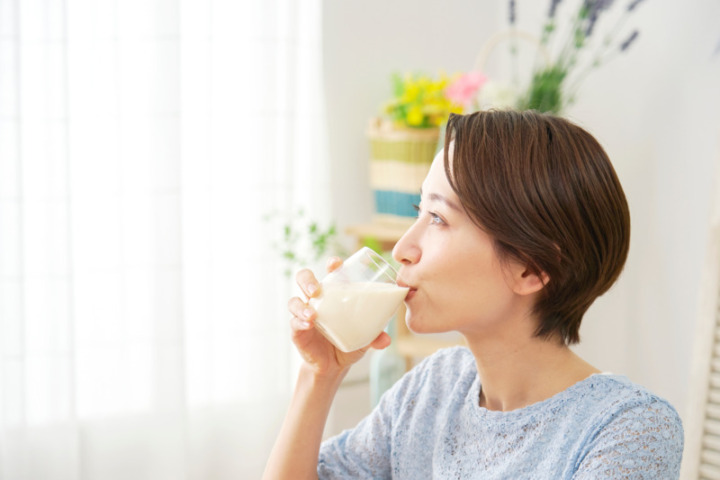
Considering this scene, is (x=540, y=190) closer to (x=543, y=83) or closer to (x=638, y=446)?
(x=638, y=446)

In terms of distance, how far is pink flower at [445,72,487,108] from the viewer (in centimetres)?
247

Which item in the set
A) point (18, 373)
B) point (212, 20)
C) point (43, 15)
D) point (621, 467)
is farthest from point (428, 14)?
point (621, 467)

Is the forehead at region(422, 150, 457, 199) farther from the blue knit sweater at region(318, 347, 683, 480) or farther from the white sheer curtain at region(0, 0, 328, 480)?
the white sheer curtain at region(0, 0, 328, 480)

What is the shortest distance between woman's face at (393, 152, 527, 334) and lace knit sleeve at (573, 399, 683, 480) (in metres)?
0.25

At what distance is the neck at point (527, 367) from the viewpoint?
126 cm

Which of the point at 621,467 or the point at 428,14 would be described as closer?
the point at 621,467

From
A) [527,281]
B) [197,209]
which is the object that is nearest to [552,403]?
[527,281]

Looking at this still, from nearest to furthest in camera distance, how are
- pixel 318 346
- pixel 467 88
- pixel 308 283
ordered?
pixel 308 283
pixel 318 346
pixel 467 88

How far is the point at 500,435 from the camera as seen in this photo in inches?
49.3

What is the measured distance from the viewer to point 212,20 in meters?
2.60

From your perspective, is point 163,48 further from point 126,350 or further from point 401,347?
point 401,347

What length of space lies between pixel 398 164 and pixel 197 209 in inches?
27.0

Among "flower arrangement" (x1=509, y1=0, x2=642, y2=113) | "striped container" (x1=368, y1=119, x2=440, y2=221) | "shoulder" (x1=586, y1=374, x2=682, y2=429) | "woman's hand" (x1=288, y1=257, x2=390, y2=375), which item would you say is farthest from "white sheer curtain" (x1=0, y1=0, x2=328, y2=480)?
"shoulder" (x1=586, y1=374, x2=682, y2=429)

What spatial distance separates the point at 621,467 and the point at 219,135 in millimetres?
1896
